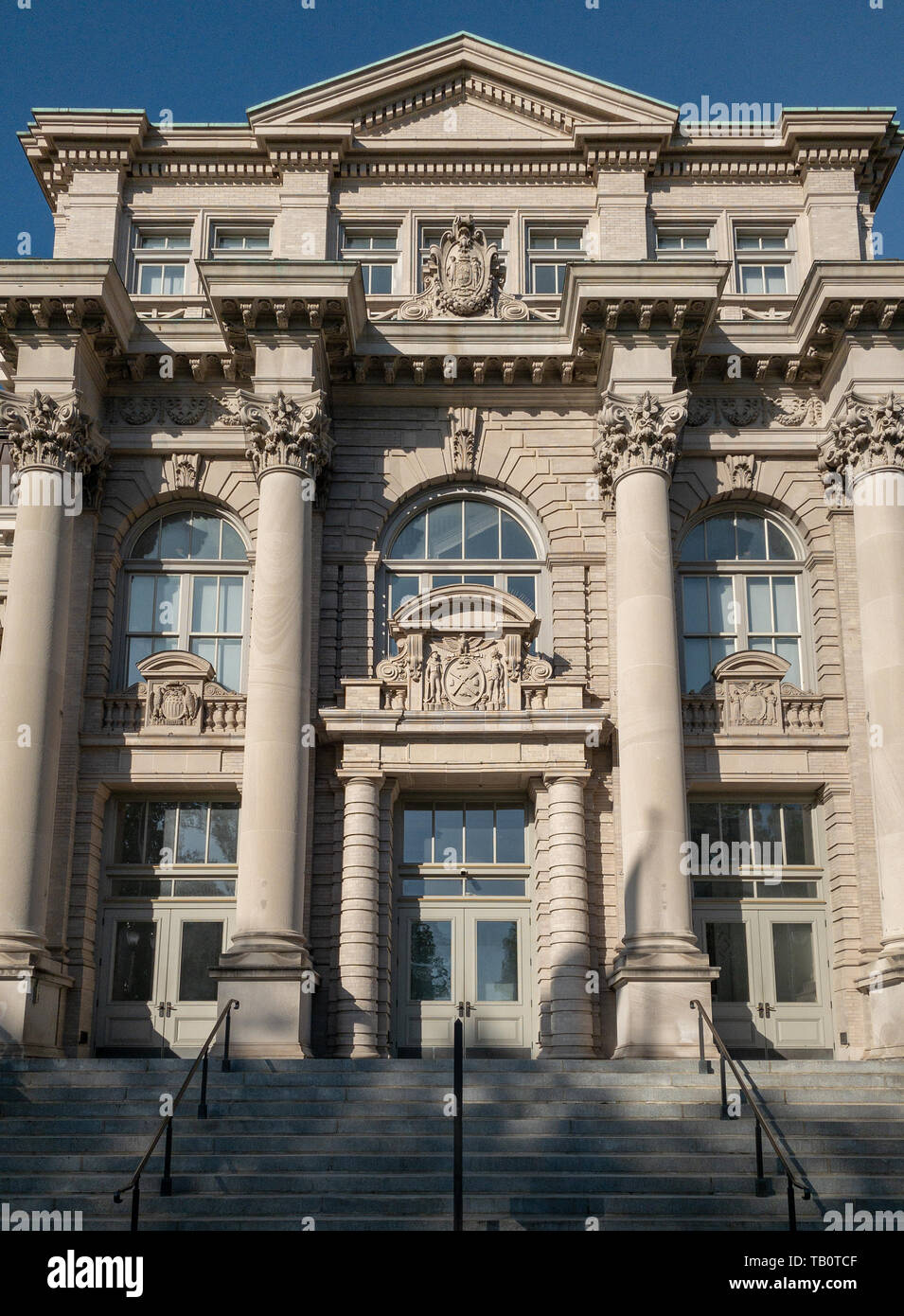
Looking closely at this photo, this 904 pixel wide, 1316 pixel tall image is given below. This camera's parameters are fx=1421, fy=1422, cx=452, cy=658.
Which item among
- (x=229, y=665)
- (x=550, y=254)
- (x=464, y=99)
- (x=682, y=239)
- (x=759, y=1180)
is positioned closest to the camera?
(x=759, y=1180)

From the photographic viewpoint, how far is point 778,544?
24.8m

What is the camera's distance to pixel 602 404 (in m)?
23.9

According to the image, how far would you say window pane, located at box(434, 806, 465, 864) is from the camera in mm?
23094

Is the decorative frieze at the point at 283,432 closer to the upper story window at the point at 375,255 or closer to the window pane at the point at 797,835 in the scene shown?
the upper story window at the point at 375,255

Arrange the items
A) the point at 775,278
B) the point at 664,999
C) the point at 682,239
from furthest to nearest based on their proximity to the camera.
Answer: the point at 682,239, the point at 775,278, the point at 664,999

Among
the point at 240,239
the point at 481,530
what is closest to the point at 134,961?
the point at 481,530

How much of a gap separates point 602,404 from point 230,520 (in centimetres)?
676

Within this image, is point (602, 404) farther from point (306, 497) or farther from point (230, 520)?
point (230, 520)

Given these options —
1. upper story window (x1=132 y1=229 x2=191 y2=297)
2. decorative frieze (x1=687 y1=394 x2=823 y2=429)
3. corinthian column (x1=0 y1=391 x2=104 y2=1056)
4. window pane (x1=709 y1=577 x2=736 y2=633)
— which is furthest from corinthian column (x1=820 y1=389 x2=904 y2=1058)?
upper story window (x1=132 y1=229 x2=191 y2=297)

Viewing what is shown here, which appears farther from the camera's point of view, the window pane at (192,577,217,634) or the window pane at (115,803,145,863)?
the window pane at (192,577,217,634)

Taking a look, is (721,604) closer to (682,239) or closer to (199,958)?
(682,239)

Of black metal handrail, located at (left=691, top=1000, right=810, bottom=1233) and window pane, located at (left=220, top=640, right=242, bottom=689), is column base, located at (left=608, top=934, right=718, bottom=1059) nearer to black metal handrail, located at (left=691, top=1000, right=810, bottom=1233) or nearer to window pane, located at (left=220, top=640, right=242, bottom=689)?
black metal handrail, located at (left=691, top=1000, right=810, bottom=1233)

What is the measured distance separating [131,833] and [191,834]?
1.01 metres

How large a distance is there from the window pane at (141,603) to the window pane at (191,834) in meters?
3.24
